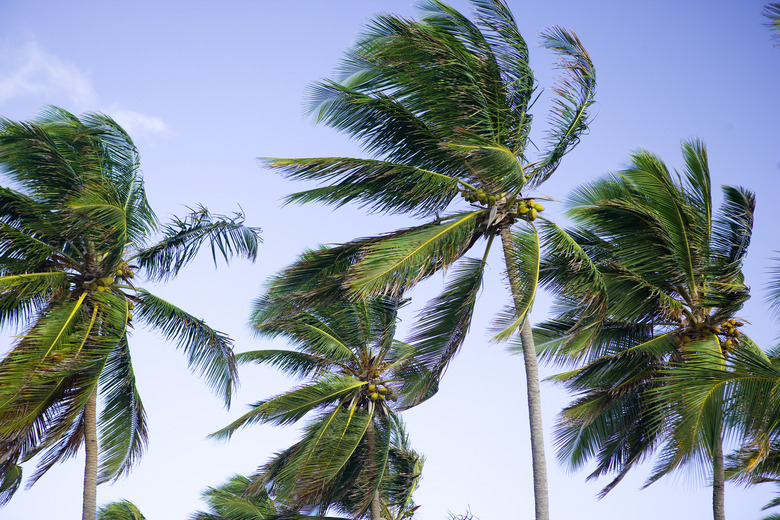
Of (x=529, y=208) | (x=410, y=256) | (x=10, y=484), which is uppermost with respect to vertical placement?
(x=529, y=208)

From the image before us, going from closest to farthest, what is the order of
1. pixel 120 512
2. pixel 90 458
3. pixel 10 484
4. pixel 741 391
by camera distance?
pixel 741 391 → pixel 90 458 → pixel 10 484 → pixel 120 512

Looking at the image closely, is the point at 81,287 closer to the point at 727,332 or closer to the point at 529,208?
the point at 529,208

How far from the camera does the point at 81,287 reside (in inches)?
547

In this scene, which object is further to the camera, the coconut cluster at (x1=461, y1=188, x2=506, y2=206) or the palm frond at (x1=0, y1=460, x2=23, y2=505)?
the palm frond at (x1=0, y1=460, x2=23, y2=505)

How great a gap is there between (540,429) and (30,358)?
7802 millimetres

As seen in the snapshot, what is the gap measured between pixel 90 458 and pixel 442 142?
25.8 feet

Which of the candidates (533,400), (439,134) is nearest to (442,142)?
(439,134)

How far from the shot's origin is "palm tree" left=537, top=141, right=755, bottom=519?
44.8 ft

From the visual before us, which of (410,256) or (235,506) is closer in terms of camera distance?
(410,256)

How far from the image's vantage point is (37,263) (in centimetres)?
1368

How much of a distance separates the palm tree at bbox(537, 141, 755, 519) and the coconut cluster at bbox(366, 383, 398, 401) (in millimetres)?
4456

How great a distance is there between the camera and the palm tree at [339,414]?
16188 mm

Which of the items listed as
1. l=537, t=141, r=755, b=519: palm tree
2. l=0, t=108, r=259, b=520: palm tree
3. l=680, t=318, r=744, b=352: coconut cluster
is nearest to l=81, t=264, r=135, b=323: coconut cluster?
l=0, t=108, r=259, b=520: palm tree

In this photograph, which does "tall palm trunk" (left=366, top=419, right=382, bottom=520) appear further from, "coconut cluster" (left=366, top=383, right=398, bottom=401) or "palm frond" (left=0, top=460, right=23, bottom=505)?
"palm frond" (left=0, top=460, right=23, bottom=505)
